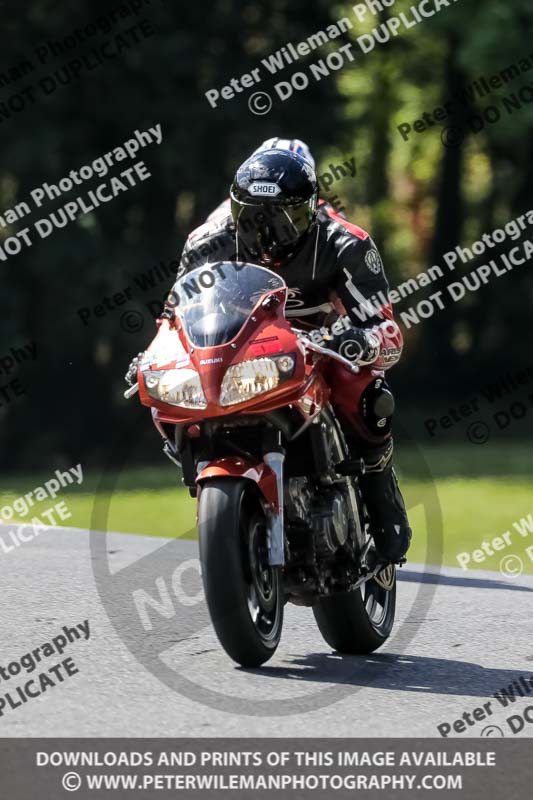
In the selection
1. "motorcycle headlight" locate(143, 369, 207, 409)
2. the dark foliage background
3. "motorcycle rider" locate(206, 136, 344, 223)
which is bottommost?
"motorcycle headlight" locate(143, 369, 207, 409)

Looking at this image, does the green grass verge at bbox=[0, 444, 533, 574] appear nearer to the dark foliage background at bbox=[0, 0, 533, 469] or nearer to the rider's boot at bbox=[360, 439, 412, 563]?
the rider's boot at bbox=[360, 439, 412, 563]

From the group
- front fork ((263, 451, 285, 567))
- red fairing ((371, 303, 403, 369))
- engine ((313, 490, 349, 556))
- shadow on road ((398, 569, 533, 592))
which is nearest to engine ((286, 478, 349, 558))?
engine ((313, 490, 349, 556))

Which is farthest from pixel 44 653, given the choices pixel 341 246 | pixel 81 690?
pixel 341 246

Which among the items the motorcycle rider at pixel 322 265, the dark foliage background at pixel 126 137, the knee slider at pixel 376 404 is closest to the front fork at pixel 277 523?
the motorcycle rider at pixel 322 265

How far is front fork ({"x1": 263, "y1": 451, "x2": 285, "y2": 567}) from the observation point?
5789mm

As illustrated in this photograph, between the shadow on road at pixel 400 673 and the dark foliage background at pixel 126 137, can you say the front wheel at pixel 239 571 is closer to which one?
the shadow on road at pixel 400 673

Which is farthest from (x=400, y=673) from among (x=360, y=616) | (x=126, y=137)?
(x=126, y=137)

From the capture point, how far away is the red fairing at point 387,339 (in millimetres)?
6562

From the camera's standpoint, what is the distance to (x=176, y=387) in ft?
19.3

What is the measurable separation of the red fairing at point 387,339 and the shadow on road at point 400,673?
50.4 inches

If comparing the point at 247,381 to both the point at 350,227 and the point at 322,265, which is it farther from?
the point at 350,227

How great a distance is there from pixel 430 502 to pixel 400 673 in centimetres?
536
